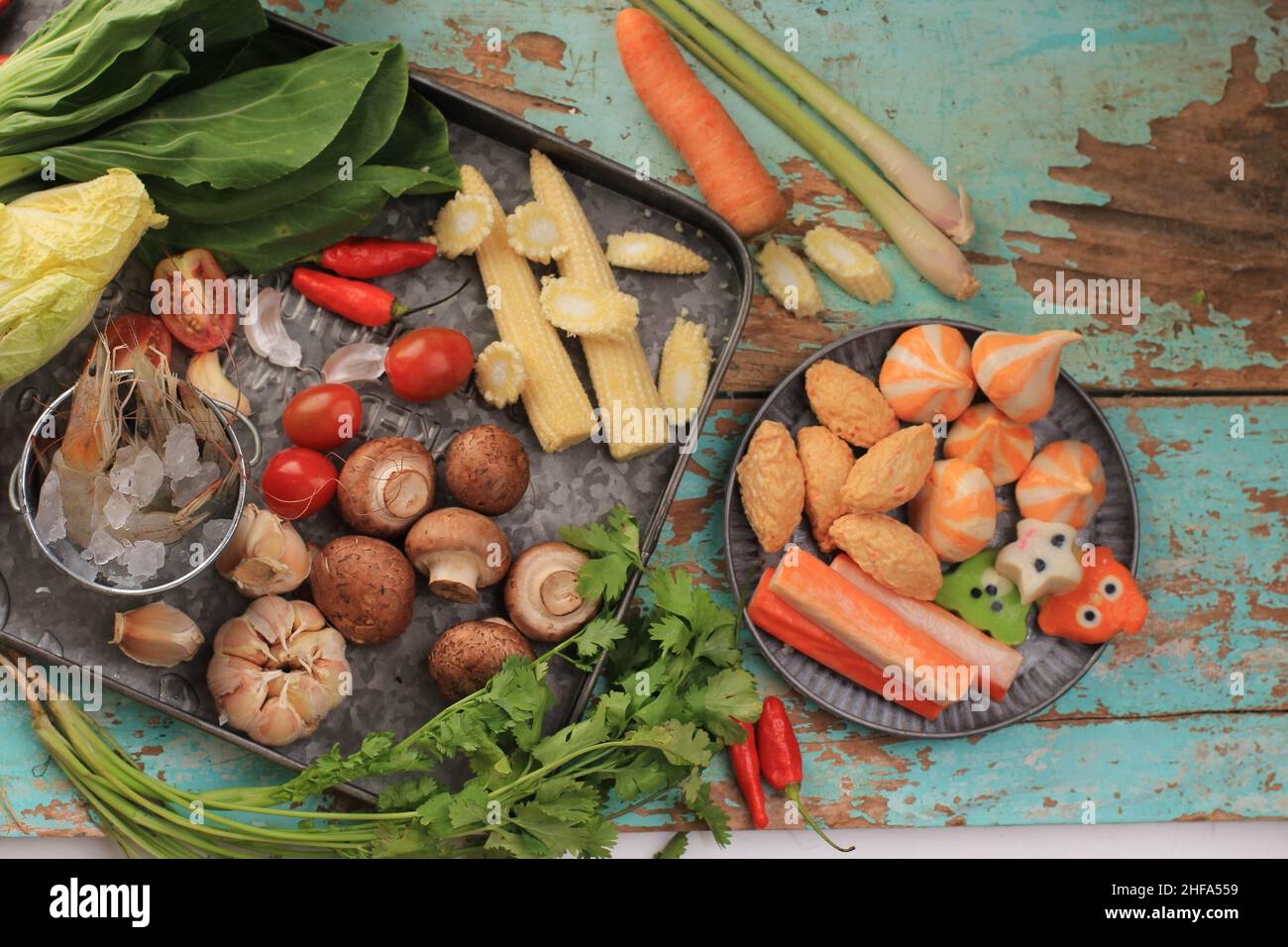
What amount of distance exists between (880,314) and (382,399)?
3.66 feet

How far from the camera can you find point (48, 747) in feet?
7.25

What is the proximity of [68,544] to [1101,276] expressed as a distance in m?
2.24

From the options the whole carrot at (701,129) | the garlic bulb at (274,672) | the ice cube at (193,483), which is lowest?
the garlic bulb at (274,672)

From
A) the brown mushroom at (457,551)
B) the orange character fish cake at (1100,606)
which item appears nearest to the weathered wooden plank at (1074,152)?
the orange character fish cake at (1100,606)

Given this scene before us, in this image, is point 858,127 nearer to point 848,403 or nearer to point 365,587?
point 848,403

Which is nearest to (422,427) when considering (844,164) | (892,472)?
(892,472)

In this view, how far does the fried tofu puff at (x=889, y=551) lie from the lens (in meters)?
2.25

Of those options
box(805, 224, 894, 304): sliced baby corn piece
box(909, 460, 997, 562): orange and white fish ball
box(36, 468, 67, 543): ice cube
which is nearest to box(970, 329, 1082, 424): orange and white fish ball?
box(909, 460, 997, 562): orange and white fish ball

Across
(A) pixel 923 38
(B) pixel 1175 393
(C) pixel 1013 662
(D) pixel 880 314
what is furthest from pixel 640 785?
(A) pixel 923 38

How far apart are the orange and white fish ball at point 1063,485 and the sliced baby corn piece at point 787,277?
0.60 meters

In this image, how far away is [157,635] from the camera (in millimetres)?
2066

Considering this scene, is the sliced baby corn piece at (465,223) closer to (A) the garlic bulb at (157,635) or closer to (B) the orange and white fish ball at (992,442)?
(A) the garlic bulb at (157,635)

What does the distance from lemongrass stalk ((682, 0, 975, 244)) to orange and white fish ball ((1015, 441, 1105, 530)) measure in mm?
531

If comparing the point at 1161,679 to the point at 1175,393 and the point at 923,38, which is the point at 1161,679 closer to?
the point at 1175,393
